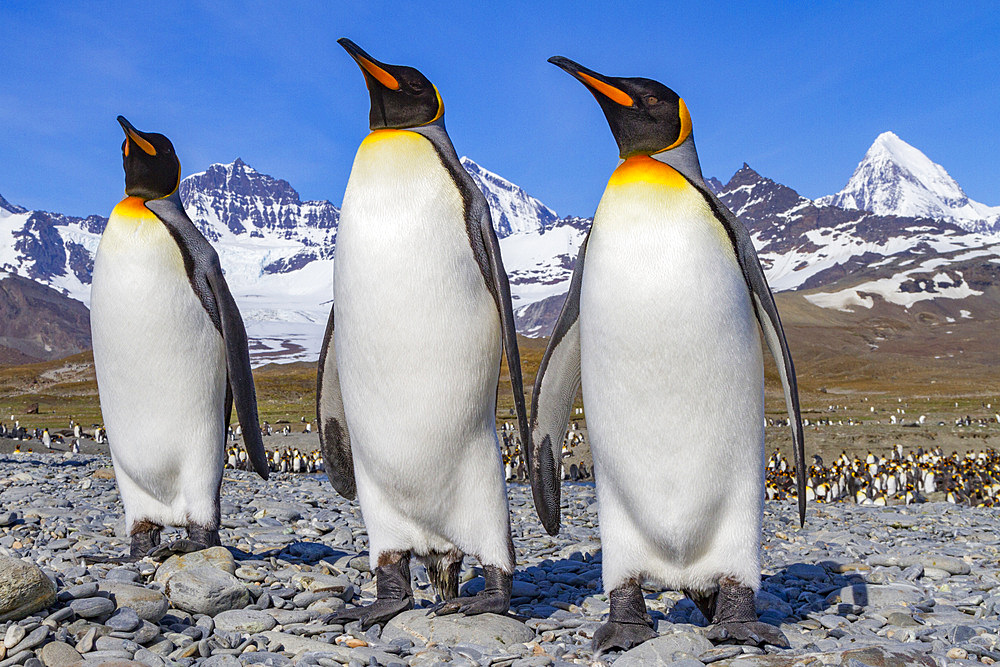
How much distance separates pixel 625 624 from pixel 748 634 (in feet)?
1.59

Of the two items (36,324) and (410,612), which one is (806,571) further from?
(36,324)

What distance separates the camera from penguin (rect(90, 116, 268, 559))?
4504 mm

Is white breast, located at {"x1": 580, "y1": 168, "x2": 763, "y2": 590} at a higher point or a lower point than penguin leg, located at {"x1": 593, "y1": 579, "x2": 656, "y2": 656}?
higher

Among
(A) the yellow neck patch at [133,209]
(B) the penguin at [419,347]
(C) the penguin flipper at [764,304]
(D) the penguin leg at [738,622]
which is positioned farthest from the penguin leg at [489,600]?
(A) the yellow neck patch at [133,209]

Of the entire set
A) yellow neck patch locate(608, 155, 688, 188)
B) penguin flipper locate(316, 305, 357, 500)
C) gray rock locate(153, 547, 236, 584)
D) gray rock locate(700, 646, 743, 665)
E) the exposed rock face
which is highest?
the exposed rock face

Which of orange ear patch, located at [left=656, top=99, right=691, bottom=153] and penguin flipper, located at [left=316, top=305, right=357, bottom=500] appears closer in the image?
orange ear patch, located at [left=656, top=99, right=691, bottom=153]

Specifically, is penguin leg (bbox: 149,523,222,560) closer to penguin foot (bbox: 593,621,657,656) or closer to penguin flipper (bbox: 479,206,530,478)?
penguin flipper (bbox: 479,206,530,478)

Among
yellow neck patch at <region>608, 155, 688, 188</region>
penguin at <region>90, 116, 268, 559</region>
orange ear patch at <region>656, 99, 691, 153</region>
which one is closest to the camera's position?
yellow neck patch at <region>608, 155, 688, 188</region>

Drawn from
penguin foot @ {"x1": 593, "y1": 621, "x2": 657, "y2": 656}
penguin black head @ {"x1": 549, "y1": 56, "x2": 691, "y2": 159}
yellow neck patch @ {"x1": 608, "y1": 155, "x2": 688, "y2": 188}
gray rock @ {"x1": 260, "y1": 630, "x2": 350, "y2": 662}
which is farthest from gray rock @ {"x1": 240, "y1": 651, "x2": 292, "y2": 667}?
penguin black head @ {"x1": 549, "y1": 56, "x2": 691, "y2": 159}

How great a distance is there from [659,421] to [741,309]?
1.90 feet

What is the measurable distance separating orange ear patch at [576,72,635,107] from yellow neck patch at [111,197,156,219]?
2683 millimetres

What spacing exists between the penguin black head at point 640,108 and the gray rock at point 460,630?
2115mm

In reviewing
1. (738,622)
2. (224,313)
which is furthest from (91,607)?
(738,622)

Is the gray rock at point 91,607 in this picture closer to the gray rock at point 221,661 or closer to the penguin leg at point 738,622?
the gray rock at point 221,661
